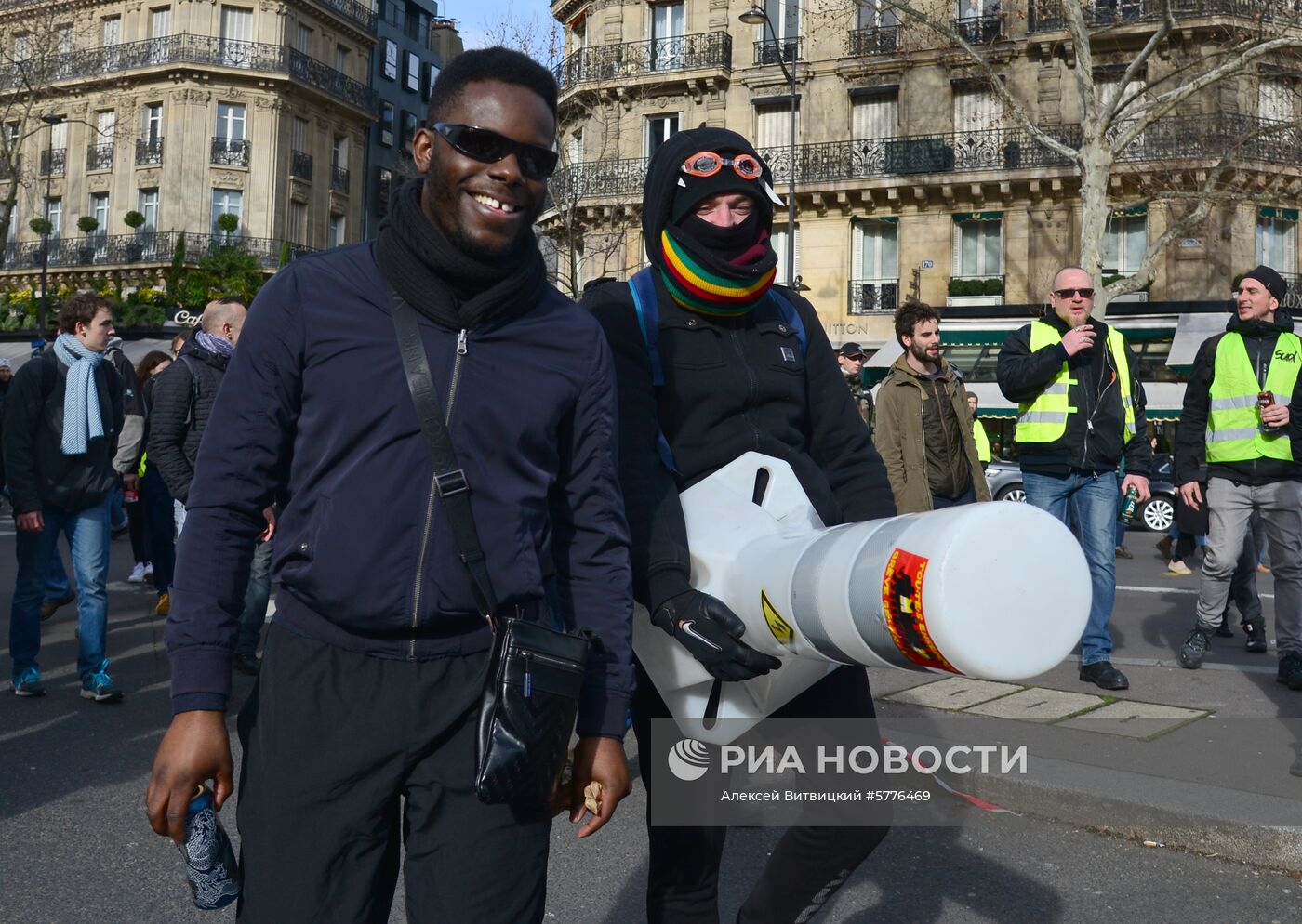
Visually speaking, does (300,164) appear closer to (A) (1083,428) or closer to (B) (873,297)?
(B) (873,297)

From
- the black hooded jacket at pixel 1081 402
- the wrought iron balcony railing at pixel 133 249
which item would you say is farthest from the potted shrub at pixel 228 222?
the black hooded jacket at pixel 1081 402

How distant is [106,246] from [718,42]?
25837 mm

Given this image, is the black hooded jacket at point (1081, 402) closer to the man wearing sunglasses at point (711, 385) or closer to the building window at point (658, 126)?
the man wearing sunglasses at point (711, 385)

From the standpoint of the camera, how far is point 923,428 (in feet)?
24.4

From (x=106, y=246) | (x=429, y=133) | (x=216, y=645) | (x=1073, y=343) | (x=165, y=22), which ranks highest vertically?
(x=165, y=22)

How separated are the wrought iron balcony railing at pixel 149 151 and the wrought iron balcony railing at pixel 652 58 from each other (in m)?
17.6

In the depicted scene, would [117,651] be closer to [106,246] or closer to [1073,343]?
[1073,343]

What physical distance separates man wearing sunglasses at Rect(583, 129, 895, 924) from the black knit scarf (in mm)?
479

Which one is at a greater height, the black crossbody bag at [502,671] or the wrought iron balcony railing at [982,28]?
the wrought iron balcony railing at [982,28]

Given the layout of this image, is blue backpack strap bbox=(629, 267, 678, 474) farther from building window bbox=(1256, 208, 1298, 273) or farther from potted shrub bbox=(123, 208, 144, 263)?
potted shrub bbox=(123, 208, 144, 263)

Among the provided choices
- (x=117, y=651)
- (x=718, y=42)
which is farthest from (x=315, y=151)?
(x=117, y=651)

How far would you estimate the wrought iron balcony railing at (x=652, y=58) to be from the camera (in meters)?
35.9

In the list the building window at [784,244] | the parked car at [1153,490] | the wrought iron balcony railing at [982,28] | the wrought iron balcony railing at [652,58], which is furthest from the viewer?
the wrought iron balcony railing at [652,58]

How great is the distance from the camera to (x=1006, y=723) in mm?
5789
